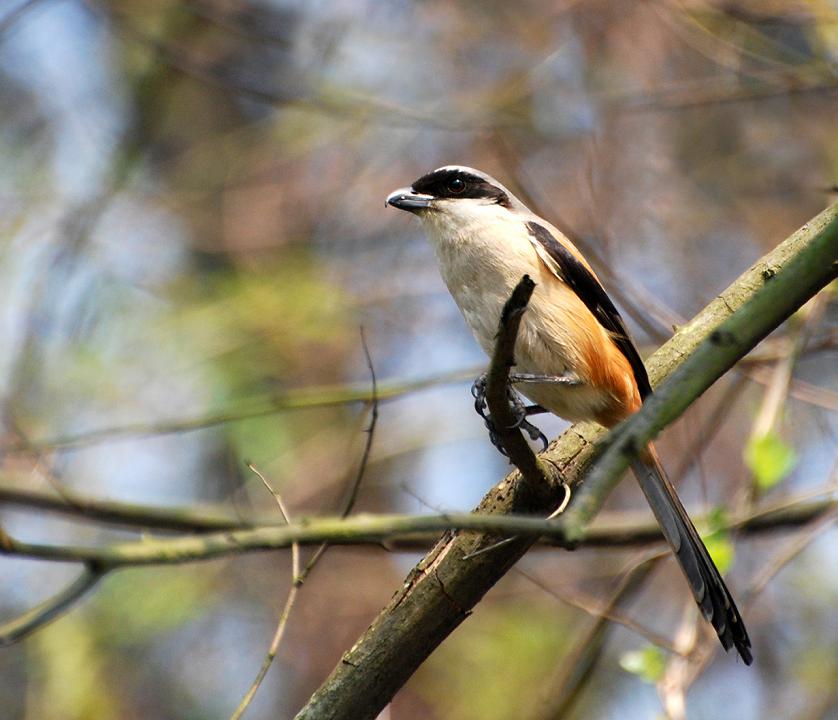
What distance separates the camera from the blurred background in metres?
6.39

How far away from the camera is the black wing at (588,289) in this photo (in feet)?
13.5

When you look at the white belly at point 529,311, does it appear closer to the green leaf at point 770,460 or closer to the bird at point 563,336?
the bird at point 563,336

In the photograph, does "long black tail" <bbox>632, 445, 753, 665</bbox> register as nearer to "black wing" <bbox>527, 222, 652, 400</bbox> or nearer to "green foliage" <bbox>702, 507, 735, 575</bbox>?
"green foliage" <bbox>702, 507, 735, 575</bbox>

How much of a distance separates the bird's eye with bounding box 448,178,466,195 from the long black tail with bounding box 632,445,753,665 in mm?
1412

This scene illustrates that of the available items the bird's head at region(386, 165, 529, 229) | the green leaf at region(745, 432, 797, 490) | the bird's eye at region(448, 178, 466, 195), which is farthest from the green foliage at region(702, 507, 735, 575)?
the bird's eye at region(448, 178, 466, 195)

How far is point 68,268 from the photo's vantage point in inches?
250

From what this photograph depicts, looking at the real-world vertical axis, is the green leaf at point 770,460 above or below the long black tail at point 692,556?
above

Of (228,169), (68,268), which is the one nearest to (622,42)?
(228,169)

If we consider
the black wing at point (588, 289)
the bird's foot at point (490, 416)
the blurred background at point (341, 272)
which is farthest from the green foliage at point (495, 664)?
the bird's foot at point (490, 416)

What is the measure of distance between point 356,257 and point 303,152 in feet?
3.51

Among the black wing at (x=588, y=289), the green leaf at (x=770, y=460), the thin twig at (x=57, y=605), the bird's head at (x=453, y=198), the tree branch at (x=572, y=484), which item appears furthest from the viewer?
the bird's head at (x=453, y=198)

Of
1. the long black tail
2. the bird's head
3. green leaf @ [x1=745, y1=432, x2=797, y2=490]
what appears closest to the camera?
the long black tail

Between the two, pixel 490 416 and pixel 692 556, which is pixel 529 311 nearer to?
pixel 490 416

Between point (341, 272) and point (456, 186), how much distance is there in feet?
12.7
